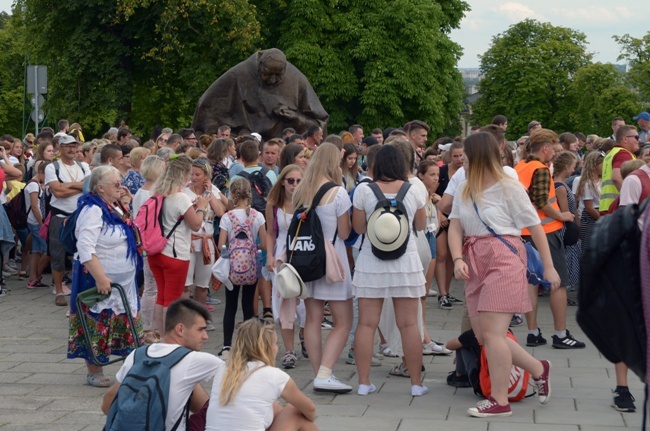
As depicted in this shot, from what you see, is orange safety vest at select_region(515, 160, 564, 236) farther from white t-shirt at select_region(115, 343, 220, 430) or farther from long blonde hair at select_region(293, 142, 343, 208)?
white t-shirt at select_region(115, 343, 220, 430)

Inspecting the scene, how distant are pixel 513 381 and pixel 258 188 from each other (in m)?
4.09

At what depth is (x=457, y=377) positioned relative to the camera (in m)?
8.30

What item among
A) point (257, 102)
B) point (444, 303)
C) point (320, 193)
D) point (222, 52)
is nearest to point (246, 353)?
point (320, 193)

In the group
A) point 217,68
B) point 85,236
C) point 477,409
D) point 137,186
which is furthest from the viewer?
point 217,68

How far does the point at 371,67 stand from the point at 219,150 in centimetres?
2967

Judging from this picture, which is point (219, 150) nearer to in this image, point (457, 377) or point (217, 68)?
point (457, 377)

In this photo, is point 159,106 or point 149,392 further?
point 159,106

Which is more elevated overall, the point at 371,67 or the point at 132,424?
the point at 371,67

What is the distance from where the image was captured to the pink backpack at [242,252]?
952 cm

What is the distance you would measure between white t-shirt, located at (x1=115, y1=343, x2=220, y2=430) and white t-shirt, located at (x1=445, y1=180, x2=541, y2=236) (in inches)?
95.5

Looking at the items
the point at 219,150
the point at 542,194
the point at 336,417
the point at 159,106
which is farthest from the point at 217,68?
the point at 336,417

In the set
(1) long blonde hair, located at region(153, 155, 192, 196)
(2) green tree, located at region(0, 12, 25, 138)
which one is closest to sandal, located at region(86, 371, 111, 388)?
(1) long blonde hair, located at region(153, 155, 192, 196)

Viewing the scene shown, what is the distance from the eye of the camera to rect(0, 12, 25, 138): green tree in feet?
216

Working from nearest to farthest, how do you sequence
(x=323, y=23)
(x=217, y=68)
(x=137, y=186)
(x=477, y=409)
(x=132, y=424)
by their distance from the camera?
1. (x=132, y=424)
2. (x=477, y=409)
3. (x=137, y=186)
4. (x=217, y=68)
5. (x=323, y=23)
